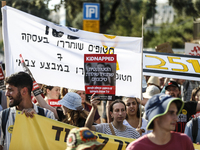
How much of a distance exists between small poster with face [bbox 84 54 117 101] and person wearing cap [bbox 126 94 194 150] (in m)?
1.58

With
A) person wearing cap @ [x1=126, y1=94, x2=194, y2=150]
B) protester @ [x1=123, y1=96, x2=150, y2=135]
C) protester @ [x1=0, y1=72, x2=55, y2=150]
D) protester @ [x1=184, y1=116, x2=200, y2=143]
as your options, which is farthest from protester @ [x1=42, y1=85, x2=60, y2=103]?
person wearing cap @ [x1=126, y1=94, x2=194, y2=150]

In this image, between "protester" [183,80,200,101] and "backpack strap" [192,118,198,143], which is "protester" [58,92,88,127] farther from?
"protester" [183,80,200,101]

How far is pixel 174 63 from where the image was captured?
230 inches

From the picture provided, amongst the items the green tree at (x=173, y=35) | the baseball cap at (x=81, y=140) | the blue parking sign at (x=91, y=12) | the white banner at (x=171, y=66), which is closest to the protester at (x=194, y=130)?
the white banner at (x=171, y=66)

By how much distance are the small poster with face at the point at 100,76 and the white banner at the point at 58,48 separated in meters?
0.50

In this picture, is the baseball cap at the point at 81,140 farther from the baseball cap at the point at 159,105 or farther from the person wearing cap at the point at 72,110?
the person wearing cap at the point at 72,110

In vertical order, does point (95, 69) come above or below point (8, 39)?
below

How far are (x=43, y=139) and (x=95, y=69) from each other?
44.4 inches

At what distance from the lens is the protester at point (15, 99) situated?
13.1 feet

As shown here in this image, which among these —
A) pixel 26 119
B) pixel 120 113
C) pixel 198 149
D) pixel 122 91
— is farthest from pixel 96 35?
pixel 198 149

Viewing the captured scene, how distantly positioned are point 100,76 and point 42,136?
1.08 m

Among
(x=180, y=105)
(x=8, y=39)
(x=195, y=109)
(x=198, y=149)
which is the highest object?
(x=8, y=39)

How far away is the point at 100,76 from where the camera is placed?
4695mm

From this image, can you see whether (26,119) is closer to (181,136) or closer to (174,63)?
(181,136)
